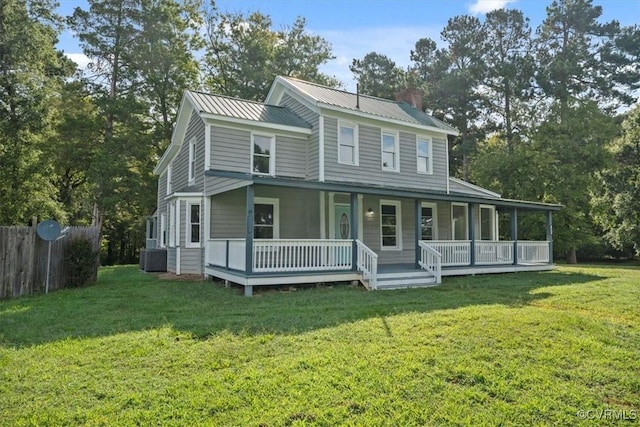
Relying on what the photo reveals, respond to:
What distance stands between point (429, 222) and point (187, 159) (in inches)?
371

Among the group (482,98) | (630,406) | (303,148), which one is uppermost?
(482,98)

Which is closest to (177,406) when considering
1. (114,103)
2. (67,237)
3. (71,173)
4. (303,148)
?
(67,237)

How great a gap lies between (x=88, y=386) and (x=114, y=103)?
21.0 meters

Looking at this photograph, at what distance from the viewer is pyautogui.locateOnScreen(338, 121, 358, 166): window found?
13.2 metres

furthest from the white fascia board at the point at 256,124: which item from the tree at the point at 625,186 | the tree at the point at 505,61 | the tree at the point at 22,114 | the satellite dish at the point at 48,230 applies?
the tree at the point at 505,61

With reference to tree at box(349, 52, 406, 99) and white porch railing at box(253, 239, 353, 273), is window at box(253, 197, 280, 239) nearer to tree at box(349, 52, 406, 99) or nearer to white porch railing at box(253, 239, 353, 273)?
white porch railing at box(253, 239, 353, 273)

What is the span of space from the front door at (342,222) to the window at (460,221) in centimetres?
538

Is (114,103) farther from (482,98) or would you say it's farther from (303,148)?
(482,98)

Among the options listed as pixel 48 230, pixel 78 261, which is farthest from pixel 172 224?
pixel 48 230

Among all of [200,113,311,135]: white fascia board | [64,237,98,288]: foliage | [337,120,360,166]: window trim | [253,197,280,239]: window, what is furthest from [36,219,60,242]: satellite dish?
[337,120,360,166]: window trim

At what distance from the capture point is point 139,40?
2264cm

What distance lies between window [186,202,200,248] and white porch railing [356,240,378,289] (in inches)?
219

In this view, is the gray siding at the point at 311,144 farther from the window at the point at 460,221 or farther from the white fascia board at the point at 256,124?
the window at the point at 460,221

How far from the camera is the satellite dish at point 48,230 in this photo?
9344 mm
